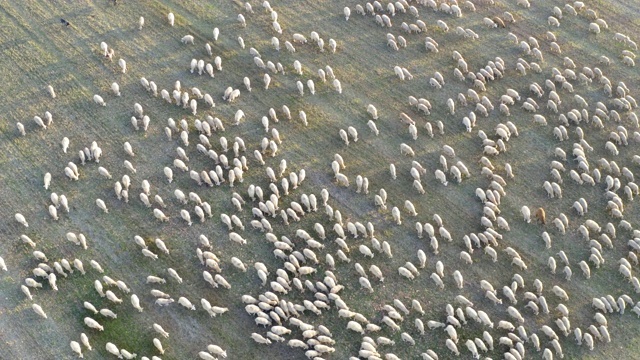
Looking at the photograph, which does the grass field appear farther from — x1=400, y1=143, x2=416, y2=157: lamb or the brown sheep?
the brown sheep

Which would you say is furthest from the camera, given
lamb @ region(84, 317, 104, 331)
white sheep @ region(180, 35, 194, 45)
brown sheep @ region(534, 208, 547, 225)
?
white sheep @ region(180, 35, 194, 45)

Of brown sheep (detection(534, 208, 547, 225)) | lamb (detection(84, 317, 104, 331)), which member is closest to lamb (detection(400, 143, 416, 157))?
brown sheep (detection(534, 208, 547, 225))

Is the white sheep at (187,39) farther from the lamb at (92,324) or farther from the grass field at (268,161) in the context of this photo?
the lamb at (92,324)

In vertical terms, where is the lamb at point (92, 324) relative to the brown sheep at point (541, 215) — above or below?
below

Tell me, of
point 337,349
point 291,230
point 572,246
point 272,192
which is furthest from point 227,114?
point 572,246

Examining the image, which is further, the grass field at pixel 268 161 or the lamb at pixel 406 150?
the lamb at pixel 406 150

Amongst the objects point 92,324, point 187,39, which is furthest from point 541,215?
point 187,39

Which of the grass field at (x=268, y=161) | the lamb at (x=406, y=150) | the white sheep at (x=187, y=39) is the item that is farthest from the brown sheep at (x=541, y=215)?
the white sheep at (x=187, y=39)

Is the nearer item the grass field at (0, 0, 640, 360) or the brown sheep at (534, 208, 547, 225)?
the grass field at (0, 0, 640, 360)

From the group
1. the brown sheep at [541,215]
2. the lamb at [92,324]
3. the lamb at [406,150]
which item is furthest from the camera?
the lamb at [406,150]

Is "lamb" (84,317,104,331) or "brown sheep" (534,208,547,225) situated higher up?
"brown sheep" (534,208,547,225)
